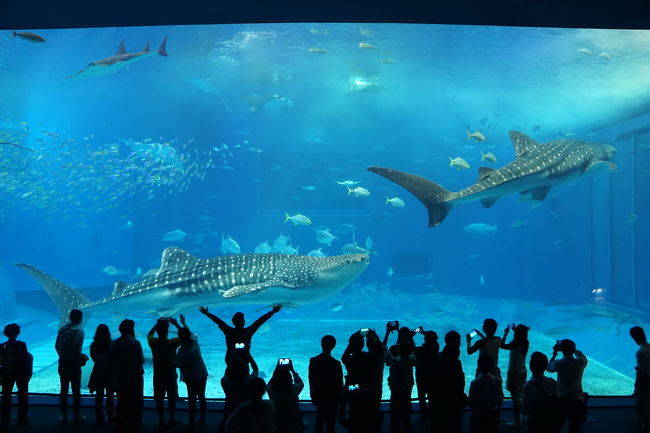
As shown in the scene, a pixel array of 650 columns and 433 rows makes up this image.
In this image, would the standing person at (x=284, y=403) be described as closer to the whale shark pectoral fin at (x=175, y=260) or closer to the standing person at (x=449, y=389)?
the standing person at (x=449, y=389)

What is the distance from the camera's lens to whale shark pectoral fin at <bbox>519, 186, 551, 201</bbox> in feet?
21.2

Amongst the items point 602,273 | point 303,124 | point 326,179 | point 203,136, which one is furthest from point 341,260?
point 203,136

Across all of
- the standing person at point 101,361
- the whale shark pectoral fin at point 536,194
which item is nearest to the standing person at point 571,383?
the whale shark pectoral fin at point 536,194

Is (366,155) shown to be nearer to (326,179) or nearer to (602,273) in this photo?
(326,179)

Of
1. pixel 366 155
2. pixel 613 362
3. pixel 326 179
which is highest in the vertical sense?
pixel 366 155

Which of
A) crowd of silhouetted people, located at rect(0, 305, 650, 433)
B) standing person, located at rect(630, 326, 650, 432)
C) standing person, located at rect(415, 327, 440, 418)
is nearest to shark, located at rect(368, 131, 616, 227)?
crowd of silhouetted people, located at rect(0, 305, 650, 433)

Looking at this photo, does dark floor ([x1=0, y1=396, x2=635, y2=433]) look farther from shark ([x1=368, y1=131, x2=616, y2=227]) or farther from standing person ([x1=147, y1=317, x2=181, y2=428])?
shark ([x1=368, y1=131, x2=616, y2=227])

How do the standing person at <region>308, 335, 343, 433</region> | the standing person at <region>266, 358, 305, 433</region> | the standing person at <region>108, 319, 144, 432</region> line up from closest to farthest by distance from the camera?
1. the standing person at <region>266, 358, 305, 433</region>
2. the standing person at <region>308, 335, 343, 433</region>
3. the standing person at <region>108, 319, 144, 432</region>

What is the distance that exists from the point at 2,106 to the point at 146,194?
2068 cm

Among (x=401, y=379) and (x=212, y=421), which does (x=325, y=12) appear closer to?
(x=401, y=379)

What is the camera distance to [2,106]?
87.5 ft

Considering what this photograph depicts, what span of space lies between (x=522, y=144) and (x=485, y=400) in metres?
4.39

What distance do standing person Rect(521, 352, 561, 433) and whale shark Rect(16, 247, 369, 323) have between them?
3634 millimetres

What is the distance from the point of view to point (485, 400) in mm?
3209
